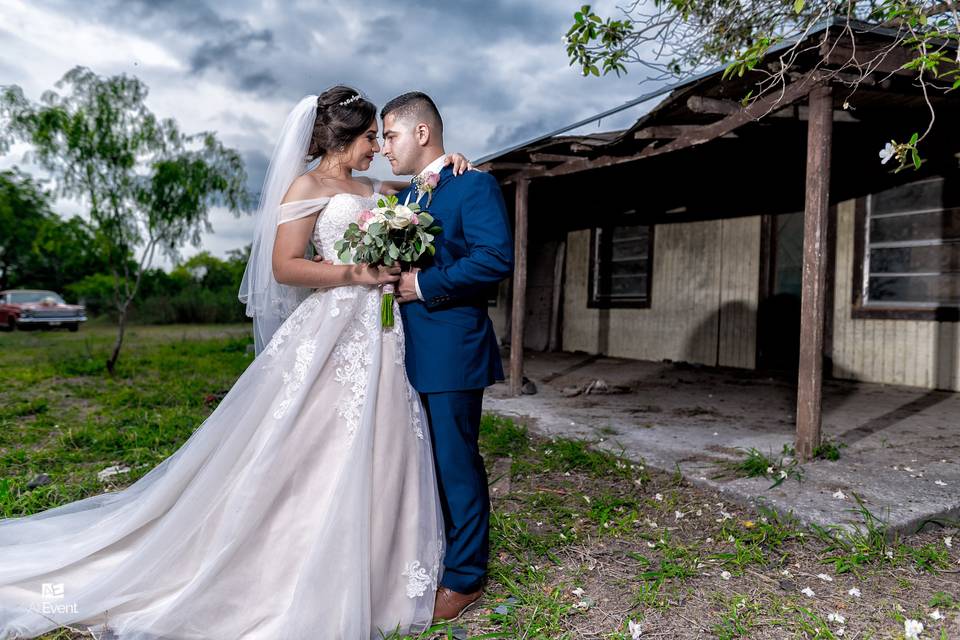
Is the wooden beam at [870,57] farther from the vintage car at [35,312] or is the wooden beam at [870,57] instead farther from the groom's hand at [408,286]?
the vintage car at [35,312]

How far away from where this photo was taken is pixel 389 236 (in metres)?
2.25

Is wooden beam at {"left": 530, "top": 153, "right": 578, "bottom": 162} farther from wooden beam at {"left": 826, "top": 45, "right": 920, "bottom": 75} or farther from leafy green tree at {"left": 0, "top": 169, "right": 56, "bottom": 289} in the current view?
leafy green tree at {"left": 0, "top": 169, "right": 56, "bottom": 289}

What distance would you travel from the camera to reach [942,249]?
7328 millimetres

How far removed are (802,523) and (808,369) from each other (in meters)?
1.34

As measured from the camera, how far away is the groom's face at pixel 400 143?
2439mm

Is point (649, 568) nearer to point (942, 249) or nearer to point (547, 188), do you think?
point (942, 249)

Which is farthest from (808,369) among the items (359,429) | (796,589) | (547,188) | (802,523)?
(547,188)

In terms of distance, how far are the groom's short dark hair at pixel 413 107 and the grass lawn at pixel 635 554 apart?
1907 millimetres

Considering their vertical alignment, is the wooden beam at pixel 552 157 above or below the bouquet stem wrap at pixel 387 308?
above

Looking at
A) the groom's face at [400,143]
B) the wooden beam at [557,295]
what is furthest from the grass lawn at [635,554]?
the wooden beam at [557,295]

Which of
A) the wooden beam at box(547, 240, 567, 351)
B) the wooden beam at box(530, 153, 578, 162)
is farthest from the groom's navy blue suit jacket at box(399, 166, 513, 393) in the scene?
the wooden beam at box(547, 240, 567, 351)

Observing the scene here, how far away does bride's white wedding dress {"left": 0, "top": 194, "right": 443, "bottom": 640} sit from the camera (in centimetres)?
223

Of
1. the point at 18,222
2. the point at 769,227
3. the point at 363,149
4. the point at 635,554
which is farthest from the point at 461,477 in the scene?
the point at 18,222

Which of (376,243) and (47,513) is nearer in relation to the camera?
(376,243)
